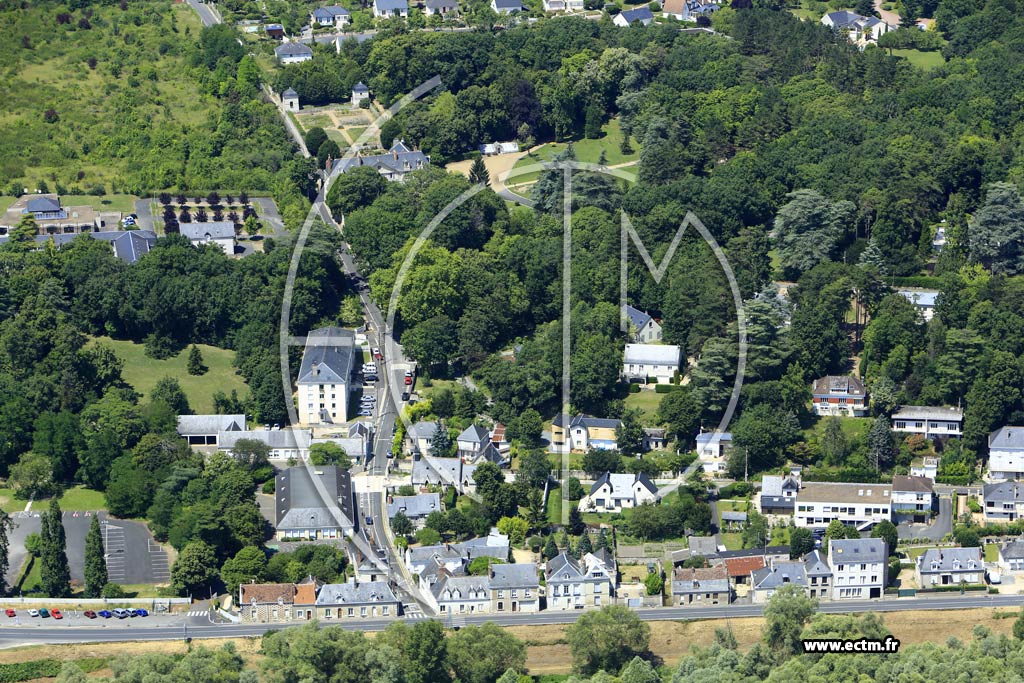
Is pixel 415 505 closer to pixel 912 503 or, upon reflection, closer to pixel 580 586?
pixel 580 586

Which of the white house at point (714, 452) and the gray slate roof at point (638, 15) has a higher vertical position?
the gray slate roof at point (638, 15)

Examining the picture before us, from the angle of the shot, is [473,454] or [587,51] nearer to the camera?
[473,454]

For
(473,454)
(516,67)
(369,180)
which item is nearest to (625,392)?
(473,454)

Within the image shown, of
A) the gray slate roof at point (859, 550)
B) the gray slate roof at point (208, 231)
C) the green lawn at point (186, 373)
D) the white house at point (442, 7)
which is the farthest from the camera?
the white house at point (442, 7)

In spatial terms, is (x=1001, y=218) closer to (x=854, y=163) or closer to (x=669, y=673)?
(x=854, y=163)

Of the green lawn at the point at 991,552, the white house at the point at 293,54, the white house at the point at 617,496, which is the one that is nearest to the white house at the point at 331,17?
A: the white house at the point at 293,54

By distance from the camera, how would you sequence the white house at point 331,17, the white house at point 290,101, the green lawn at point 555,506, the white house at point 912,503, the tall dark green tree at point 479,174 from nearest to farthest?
the white house at point 912,503 < the green lawn at point 555,506 < the tall dark green tree at point 479,174 < the white house at point 290,101 < the white house at point 331,17

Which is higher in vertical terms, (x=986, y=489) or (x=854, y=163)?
(x=854, y=163)

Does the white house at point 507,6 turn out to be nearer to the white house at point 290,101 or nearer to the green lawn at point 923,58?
the white house at point 290,101
